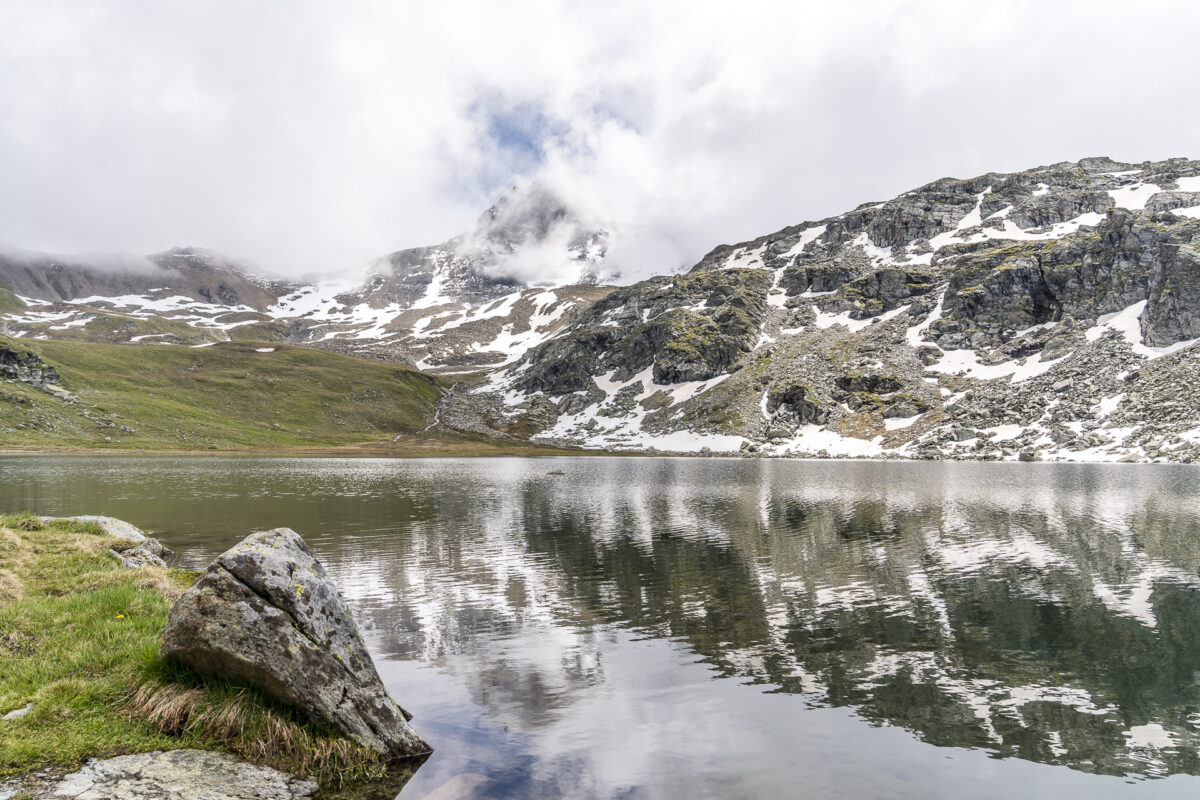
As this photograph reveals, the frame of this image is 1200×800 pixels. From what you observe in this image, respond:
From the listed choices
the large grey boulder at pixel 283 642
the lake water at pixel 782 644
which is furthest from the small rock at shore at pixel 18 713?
the lake water at pixel 782 644

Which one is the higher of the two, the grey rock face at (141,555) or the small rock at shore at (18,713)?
the small rock at shore at (18,713)

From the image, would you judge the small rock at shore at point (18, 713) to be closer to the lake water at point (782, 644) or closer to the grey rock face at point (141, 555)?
the lake water at point (782, 644)

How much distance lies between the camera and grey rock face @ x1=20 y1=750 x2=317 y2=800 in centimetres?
818

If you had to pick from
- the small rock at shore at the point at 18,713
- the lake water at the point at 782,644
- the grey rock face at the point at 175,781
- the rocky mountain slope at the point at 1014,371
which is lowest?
the lake water at the point at 782,644

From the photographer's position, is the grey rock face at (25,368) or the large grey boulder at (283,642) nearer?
the large grey boulder at (283,642)

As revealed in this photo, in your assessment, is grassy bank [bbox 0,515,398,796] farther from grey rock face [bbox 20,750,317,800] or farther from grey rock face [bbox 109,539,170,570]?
grey rock face [bbox 109,539,170,570]

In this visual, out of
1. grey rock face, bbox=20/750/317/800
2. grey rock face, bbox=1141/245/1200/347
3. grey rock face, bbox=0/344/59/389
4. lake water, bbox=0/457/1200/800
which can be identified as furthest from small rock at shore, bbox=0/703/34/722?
grey rock face, bbox=0/344/59/389

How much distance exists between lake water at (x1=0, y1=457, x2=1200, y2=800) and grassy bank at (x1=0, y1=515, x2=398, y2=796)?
229 centimetres

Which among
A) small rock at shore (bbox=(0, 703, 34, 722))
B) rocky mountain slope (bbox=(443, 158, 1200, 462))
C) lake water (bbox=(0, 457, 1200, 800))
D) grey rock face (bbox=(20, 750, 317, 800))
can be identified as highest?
rocky mountain slope (bbox=(443, 158, 1200, 462))

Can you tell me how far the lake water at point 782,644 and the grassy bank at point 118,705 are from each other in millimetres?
2290

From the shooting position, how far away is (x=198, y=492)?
66.6 metres

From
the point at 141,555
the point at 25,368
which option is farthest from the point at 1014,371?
the point at 25,368

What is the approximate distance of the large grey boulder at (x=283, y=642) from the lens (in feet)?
35.7

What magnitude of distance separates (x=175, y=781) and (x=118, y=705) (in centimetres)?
253
